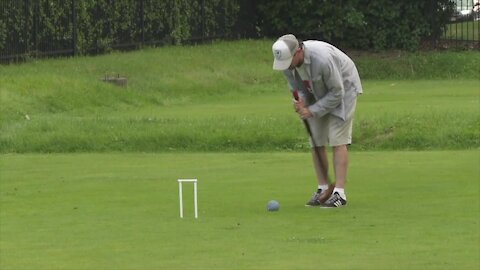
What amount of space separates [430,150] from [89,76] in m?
10.0

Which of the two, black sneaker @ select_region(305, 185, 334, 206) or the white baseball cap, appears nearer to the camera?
the white baseball cap

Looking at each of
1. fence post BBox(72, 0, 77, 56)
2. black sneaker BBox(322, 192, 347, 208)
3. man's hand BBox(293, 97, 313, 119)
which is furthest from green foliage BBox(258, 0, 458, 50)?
black sneaker BBox(322, 192, 347, 208)

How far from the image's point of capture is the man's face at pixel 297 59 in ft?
34.9

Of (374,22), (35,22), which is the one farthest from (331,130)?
(374,22)

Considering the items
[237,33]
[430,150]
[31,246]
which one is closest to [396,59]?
[237,33]

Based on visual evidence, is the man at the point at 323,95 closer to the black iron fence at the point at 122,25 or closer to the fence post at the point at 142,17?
the black iron fence at the point at 122,25

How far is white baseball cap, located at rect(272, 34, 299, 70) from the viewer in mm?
10453

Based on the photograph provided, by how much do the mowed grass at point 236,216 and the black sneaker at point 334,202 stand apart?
14cm

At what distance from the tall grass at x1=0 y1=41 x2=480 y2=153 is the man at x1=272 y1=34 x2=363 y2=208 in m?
5.66

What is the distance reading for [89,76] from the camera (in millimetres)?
24734

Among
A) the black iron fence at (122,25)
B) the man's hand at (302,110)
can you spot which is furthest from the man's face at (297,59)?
the black iron fence at (122,25)

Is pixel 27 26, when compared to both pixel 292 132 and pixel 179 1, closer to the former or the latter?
pixel 179 1

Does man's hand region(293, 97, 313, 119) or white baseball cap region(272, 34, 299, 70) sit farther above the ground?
white baseball cap region(272, 34, 299, 70)

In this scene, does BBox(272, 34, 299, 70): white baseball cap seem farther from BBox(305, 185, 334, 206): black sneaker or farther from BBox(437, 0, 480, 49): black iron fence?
BBox(437, 0, 480, 49): black iron fence
